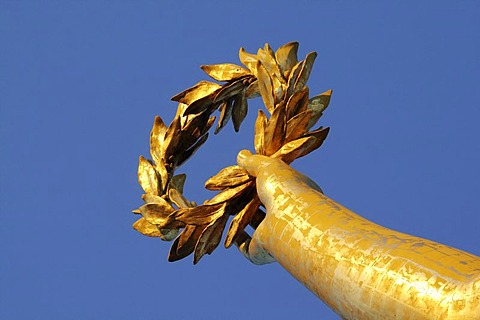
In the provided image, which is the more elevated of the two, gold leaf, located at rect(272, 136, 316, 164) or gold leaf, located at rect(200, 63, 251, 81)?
gold leaf, located at rect(200, 63, 251, 81)

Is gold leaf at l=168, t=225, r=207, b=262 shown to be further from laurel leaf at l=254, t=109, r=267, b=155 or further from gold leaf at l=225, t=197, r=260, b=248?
laurel leaf at l=254, t=109, r=267, b=155

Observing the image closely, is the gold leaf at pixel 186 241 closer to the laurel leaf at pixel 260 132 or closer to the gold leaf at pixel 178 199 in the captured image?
the gold leaf at pixel 178 199

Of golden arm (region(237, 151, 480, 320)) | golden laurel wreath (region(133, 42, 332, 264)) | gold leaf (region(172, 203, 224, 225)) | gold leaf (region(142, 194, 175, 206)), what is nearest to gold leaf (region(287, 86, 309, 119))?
golden laurel wreath (region(133, 42, 332, 264))

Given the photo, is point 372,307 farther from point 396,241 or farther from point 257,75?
point 257,75

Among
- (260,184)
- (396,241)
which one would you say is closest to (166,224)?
(260,184)

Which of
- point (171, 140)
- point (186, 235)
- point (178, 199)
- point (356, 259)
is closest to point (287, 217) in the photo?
point (356, 259)

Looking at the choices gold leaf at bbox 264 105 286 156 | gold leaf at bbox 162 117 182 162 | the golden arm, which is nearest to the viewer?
the golden arm
